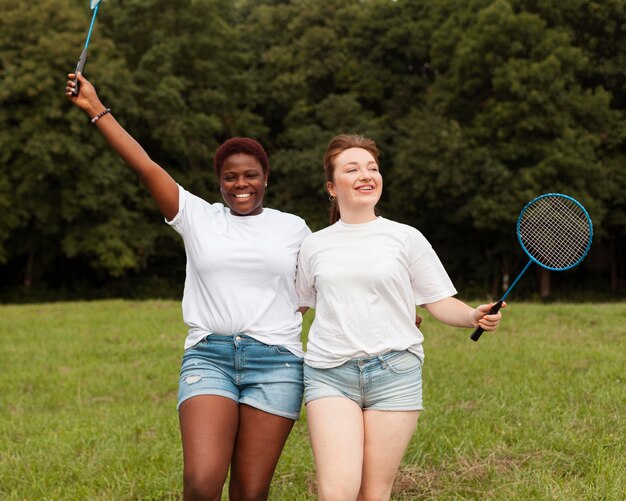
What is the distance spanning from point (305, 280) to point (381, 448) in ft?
2.98

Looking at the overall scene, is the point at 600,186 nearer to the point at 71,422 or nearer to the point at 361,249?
the point at 71,422

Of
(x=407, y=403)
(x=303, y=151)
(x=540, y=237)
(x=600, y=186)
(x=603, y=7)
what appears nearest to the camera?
(x=407, y=403)

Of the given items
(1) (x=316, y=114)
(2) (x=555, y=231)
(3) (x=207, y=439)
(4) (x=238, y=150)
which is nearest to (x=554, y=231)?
(2) (x=555, y=231)

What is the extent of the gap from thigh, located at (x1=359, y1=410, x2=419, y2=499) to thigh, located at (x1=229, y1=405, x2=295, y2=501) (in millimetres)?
488

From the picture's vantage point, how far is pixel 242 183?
13.6 feet

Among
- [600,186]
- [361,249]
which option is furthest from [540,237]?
[600,186]

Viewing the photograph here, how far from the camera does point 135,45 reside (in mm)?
33469

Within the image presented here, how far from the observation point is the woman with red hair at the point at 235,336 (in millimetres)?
3814

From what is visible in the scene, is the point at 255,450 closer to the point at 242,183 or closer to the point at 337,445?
the point at 337,445

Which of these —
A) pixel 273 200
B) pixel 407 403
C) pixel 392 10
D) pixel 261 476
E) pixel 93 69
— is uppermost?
pixel 392 10

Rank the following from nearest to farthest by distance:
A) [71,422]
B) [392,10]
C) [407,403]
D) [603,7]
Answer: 1. [407,403]
2. [71,422]
3. [603,7]
4. [392,10]

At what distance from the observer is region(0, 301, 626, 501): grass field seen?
5195mm

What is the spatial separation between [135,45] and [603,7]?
743 inches

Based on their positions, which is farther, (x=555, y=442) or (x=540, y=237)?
(x=555, y=442)
